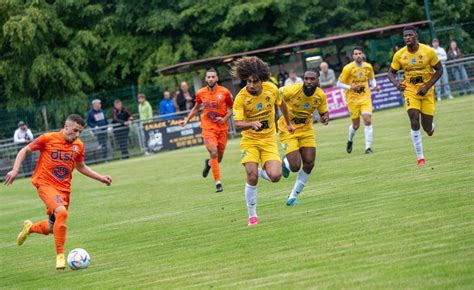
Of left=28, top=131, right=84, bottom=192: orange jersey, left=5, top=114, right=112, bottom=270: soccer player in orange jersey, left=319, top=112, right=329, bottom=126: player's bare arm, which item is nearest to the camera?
left=5, top=114, right=112, bottom=270: soccer player in orange jersey

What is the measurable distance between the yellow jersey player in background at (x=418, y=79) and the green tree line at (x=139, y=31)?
1108 inches

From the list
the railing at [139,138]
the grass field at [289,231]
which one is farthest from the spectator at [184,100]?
the grass field at [289,231]

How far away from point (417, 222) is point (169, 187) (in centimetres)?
1142

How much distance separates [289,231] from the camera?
40.1 ft

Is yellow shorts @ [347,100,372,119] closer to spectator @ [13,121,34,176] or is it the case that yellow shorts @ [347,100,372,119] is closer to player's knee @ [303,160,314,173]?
player's knee @ [303,160,314,173]

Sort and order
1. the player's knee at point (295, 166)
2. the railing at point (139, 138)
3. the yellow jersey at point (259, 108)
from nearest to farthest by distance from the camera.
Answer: the yellow jersey at point (259, 108)
the player's knee at point (295, 166)
the railing at point (139, 138)

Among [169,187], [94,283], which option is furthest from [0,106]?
[94,283]

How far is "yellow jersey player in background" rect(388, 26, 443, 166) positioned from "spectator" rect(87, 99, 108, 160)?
65.7ft

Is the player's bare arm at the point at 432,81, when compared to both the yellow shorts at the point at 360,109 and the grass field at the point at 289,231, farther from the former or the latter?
the yellow shorts at the point at 360,109

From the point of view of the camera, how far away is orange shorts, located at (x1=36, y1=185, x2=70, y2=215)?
40.4 ft

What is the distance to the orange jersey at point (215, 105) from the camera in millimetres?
19844

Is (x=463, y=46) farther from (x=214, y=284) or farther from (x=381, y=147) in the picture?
(x=214, y=284)

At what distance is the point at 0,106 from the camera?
48625 mm

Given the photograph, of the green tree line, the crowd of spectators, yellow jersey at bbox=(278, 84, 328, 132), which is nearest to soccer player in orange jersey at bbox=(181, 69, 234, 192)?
yellow jersey at bbox=(278, 84, 328, 132)
